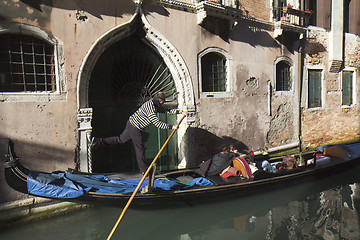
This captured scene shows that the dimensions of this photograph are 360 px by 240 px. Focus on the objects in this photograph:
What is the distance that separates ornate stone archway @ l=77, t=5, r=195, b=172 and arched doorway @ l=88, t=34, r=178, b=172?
203 millimetres

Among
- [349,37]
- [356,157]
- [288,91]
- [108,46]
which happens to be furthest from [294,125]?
[108,46]

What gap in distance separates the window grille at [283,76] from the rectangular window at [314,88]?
0.77 metres

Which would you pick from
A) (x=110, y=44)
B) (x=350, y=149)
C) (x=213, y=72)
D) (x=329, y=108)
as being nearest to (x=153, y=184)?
(x=110, y=44)

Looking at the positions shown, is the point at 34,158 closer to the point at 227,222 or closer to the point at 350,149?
the point at 227,222

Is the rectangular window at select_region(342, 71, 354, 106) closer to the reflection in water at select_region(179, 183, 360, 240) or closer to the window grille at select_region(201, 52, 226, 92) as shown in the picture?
the window grille at select_region(201, 52, 226, 92)

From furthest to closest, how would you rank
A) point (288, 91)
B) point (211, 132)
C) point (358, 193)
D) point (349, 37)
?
1. point (349, 37)
2. point (288, 91)
3. point (211, 132)
4. point (358, 193)

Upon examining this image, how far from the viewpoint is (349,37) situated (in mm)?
8242

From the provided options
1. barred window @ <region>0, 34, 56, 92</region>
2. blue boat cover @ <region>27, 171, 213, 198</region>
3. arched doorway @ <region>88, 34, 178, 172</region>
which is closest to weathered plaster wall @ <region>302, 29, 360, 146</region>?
arched doorway @ <region>88, 34, 178, 172</region>

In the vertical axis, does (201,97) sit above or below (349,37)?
below

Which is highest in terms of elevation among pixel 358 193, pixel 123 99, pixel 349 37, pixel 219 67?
pixel 349 37

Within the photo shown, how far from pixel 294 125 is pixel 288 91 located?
0.92 metres

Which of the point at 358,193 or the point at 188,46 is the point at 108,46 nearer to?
the point at 188,46

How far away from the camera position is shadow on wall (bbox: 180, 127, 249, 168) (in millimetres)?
5344

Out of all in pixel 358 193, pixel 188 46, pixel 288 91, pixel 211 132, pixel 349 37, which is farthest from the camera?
pixel 349 37
